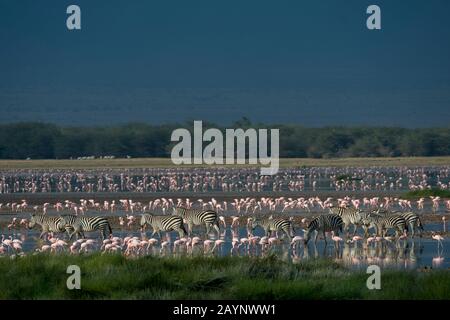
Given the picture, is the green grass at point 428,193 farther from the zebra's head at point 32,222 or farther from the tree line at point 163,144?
the tree line at point 163,144

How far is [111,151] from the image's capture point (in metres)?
104

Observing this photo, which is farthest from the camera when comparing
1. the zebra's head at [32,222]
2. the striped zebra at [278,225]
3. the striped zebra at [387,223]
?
the zebra's head at [32,222]

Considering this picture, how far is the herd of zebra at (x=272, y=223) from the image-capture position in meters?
21.4

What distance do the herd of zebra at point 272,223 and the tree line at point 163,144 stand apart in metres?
77.0

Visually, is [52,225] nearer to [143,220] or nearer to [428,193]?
[143,220]

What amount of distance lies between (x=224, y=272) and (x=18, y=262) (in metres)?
2.91

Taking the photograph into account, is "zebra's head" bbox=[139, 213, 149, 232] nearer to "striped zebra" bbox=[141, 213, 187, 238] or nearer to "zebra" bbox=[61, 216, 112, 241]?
"striped zebra" bbox=[141, 213, 187, 238]

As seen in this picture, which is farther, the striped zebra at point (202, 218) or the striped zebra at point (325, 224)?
the striped zebra at point (202, 218)

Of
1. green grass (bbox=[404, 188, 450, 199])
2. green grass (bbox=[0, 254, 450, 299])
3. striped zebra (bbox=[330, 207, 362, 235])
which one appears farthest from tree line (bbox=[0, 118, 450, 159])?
green grass (bbox=[0, 254, 450, 299])

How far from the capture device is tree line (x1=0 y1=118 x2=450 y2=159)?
334 ft

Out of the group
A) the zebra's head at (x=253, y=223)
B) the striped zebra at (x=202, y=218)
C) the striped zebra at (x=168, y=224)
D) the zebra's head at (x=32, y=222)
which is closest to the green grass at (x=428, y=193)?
the striped zebra at (x=202, y=218)

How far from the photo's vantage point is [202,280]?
42.5 ft
